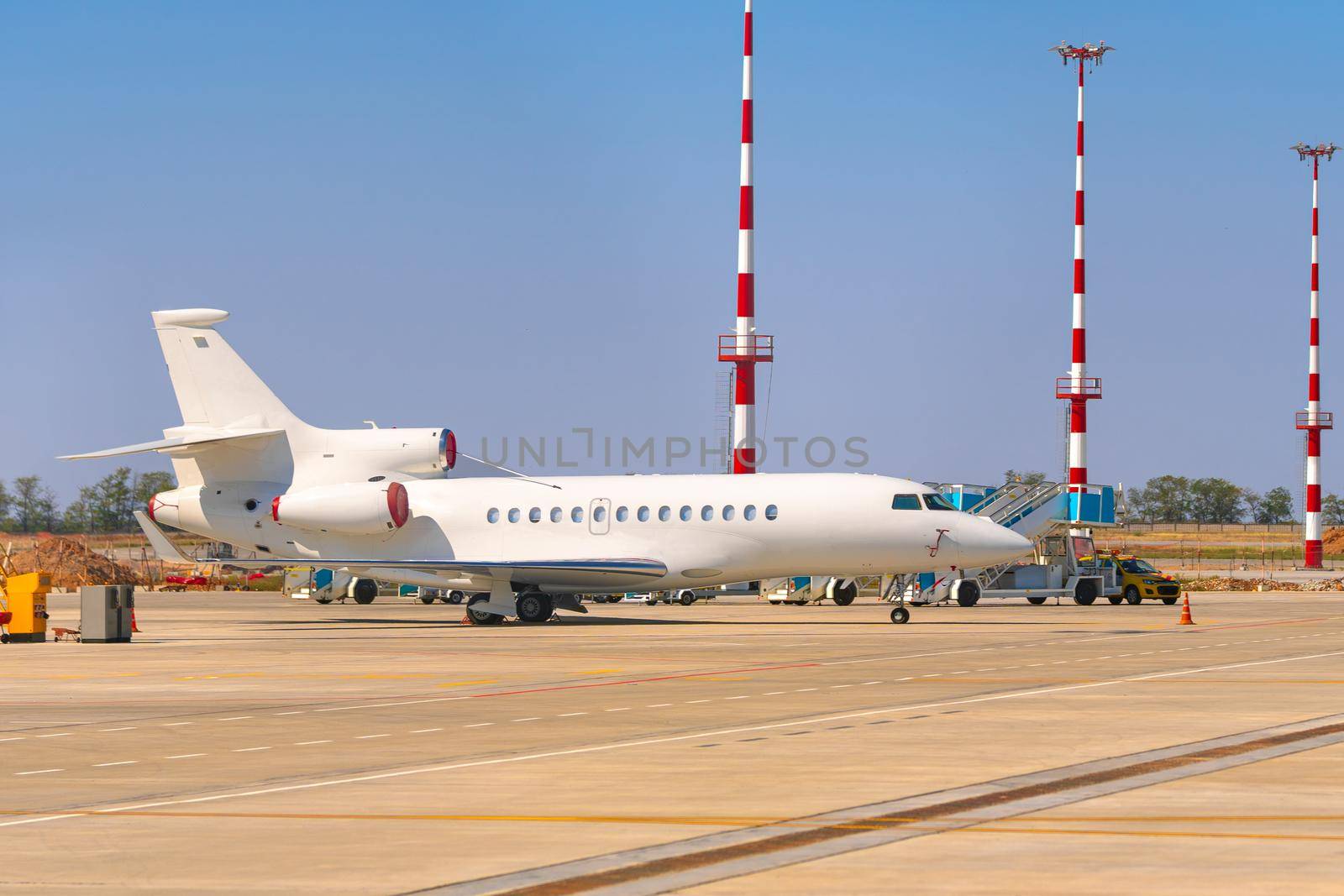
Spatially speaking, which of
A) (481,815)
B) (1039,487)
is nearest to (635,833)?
(481,815)

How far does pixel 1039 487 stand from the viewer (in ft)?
191

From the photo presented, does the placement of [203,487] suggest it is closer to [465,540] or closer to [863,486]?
[465,540]

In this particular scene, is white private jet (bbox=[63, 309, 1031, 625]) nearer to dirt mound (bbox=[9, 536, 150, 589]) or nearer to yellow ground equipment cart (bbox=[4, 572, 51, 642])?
yellow ground equipment cart (bbox=[4, 572, 51, 642])

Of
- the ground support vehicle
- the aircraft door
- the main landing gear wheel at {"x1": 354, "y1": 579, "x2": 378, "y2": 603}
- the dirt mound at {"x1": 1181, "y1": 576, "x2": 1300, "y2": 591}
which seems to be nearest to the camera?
the aircraft door

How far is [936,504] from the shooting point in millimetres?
41281

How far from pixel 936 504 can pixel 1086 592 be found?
19644mm

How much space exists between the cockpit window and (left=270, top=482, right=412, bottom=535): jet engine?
46.4 feet

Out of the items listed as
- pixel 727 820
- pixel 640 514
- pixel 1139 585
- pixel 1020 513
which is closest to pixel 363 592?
pixel 640 514

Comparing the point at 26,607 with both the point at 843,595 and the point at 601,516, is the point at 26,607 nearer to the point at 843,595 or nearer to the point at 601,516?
the point at 601,516

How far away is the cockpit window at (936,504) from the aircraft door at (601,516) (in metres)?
8.32

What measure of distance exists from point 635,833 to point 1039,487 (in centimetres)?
4864

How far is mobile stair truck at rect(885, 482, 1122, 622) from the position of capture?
57.6 metres

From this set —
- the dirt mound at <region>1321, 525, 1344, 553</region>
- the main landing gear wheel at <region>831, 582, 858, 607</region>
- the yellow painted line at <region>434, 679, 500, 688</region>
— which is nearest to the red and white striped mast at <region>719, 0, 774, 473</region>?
the main landing gear wheel at <region>831, 582, 858, 607</region>

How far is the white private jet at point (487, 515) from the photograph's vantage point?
41250 mm
